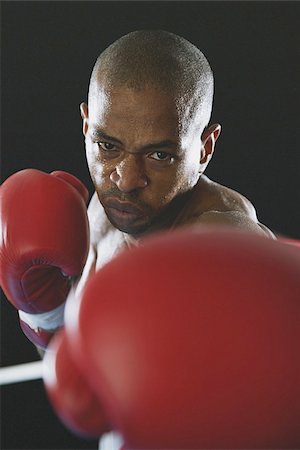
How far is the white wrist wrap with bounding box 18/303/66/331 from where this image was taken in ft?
4.83

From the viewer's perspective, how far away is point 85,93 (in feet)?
8.54

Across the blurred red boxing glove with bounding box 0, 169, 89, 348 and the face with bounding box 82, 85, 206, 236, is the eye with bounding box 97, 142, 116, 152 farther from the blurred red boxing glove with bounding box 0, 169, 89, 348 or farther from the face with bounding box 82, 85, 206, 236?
the blurred red boxing glove with bounding box 0, 169, 89, 348

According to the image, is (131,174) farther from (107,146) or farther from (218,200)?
(218,200)

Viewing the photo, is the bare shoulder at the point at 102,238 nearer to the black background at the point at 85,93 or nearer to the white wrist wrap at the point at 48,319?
the white wrist wrap at the point at 48,319

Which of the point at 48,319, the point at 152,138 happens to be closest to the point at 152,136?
the point at 152,138

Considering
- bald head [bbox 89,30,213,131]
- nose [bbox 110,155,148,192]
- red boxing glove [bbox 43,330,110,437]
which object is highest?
bald head [bbox 89,30,213,131]

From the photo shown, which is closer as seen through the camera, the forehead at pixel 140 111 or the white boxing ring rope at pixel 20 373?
the forehead at pixel 140 111

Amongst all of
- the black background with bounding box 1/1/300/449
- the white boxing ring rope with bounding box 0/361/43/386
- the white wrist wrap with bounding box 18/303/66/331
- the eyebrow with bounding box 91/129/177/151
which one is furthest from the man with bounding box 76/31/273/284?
the white boxing ring rope with bounding box 0/361/43/386

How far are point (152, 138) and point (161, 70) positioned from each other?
4.6 inches

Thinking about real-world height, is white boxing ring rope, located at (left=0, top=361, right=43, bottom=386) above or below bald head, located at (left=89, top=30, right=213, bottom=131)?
below

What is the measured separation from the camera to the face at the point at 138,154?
4.36 feet

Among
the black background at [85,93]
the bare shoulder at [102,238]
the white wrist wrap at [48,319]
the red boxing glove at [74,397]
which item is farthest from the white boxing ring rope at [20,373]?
the red boxing glove at [74,397]

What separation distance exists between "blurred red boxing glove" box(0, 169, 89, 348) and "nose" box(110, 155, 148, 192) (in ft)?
0.35

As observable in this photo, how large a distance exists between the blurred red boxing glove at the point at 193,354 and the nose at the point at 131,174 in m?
0.54
